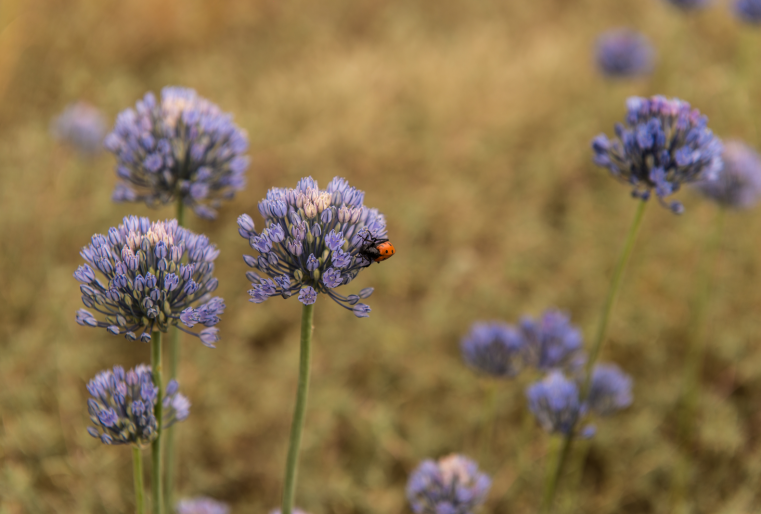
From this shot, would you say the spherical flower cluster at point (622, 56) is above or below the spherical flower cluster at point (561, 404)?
above

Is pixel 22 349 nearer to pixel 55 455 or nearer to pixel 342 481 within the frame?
pixel 55 455

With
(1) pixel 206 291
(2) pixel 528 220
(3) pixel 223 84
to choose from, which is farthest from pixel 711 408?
(3) pixel 223 84

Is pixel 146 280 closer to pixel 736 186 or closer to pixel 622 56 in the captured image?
pixel 736 186

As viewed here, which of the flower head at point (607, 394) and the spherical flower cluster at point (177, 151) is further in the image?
the flower head at point (607, 394)

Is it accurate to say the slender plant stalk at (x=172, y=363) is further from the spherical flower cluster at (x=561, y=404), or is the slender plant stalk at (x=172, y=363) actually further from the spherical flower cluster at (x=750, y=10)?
the spherical flower cluster at (x=750, y=10)

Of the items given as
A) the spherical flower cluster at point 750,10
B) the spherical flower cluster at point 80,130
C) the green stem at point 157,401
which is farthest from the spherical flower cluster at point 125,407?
the spherical flower cluster at point 750,10

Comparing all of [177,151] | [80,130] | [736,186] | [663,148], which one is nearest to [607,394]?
[663,148]

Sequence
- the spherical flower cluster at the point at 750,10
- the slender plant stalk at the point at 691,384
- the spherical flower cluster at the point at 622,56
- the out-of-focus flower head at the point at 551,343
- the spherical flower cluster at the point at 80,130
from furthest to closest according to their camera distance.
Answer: the spherical flower cluster at the point at 622,56 < the spherical flower cluster at the point at 80,130 < the spherical flower cluster at the point at 750,10 < the slender plant stalk at the point at 691,384 < the out-of-focus flower head at the point at 551,343
